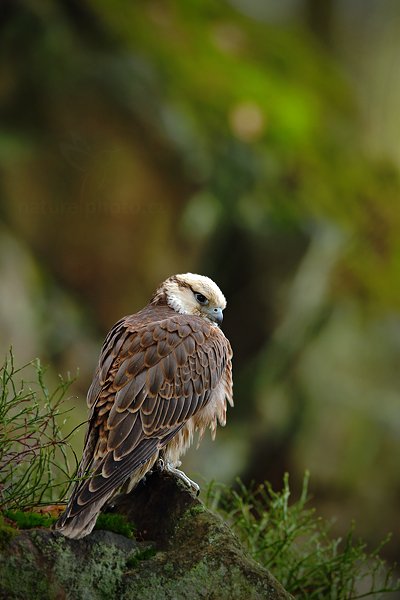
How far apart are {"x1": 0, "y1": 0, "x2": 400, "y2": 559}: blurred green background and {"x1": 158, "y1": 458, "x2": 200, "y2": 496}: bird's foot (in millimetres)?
3821

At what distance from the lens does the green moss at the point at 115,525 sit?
9.68 ft

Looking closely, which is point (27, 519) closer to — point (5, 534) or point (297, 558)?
point (5, 534)

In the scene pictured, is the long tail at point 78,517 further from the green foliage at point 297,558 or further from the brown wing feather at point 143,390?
the green foliage at point 297,558

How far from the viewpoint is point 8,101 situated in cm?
782

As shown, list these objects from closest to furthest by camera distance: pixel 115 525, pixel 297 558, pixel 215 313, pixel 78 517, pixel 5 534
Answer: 1. pixel 5 534
2. pixel 78 517
3. pixel 115 525
4. pixel 297 558
5. pixel 215 313

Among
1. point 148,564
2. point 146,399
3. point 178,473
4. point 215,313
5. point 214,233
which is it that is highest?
point 214,233

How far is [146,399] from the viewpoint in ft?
11.0

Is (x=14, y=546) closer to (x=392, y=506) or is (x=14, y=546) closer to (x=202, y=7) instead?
(x=392, y=506)

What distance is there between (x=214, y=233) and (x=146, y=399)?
4335 mm

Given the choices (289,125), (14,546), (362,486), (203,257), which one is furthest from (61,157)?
(14,546)

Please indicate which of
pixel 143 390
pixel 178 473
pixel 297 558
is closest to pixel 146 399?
pixel 143 390

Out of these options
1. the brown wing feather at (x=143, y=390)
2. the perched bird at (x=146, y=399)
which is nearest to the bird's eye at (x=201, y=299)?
the perched bird at (x=146, y=399)

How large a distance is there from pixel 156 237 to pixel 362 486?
107 inches

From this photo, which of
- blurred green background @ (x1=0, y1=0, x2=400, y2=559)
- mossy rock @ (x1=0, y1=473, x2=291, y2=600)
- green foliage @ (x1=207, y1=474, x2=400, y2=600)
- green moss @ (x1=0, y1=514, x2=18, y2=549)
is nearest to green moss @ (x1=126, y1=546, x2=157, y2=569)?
mossy rock @ (x1=0, y1=473, x2=291, y2=600)
